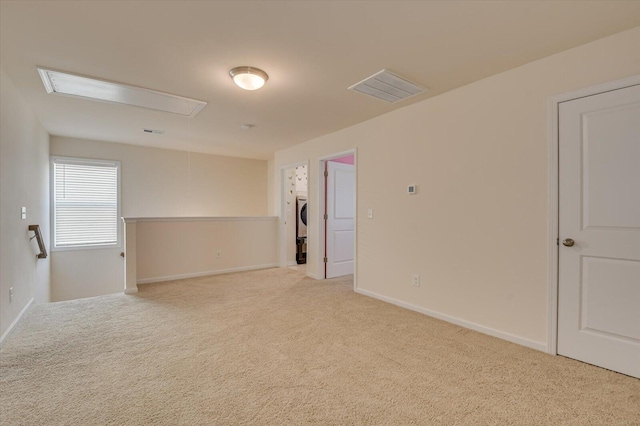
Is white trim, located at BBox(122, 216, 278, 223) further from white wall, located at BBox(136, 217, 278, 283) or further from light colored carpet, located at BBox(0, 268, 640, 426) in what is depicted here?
light colored carpet, located at BBox(0, 268, 640, 426)

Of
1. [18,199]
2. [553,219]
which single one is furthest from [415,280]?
[18,199]

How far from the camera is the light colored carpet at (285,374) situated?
5.33ft

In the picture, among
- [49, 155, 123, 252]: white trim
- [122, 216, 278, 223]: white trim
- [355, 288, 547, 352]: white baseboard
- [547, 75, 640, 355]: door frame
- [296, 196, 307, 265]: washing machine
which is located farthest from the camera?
[296, 196, 307, 265]: washing machine

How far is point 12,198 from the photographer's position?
287 cm

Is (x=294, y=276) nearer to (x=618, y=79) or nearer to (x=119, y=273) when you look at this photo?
(x=119, y=273)

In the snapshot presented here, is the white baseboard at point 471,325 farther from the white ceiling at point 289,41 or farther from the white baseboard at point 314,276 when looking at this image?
the white ceiling at point 289,41

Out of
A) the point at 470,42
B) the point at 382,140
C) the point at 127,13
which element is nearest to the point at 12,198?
the point at 127,13

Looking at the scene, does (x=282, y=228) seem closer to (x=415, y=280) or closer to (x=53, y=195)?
(x=415, y=280)

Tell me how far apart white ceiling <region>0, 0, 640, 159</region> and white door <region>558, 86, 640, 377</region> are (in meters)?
0.59

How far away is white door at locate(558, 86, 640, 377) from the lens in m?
1.98

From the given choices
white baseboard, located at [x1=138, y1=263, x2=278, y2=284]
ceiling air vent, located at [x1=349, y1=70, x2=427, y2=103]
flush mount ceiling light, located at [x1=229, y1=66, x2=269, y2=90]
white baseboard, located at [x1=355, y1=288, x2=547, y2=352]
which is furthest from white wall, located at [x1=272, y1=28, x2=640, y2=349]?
white baseboard, located at [x1=138, y1=263, x2=278, y2=284]

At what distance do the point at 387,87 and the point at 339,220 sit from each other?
2.57 metres

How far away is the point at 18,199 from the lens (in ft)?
10.1

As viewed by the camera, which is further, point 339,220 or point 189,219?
point 339,220
